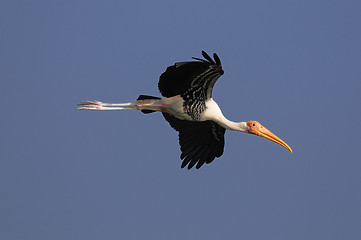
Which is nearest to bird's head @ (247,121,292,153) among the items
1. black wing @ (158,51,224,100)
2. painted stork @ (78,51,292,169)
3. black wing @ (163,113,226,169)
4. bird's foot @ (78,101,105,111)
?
painted stork @ (78,51,292,169)

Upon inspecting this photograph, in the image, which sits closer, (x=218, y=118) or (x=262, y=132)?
(x=218, y=118)

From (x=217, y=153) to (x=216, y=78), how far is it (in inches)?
107

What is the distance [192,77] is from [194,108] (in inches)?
35.6

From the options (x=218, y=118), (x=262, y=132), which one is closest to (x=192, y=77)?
(x=218, y=118)

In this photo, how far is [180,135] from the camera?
15859 mm

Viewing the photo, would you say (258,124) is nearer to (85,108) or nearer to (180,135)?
(180,135)

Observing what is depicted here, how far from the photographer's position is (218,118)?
14.8 m

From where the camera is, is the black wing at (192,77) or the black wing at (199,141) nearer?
the black wing at (192,77)

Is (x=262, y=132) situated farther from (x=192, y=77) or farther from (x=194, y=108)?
(x=192, y=77)

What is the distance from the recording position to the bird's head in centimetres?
1527

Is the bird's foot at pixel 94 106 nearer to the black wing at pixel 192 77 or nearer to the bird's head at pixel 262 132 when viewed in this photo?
the black wing at pixel 192 77

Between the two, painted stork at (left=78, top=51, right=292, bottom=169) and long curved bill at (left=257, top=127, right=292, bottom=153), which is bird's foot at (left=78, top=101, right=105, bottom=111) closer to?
painted stork at (left=78, top=51, right=292, bottom=169)

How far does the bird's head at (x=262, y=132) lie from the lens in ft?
50.1

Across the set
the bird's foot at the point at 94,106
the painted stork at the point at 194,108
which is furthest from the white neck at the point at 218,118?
the bird's foot at the point at 94,106
